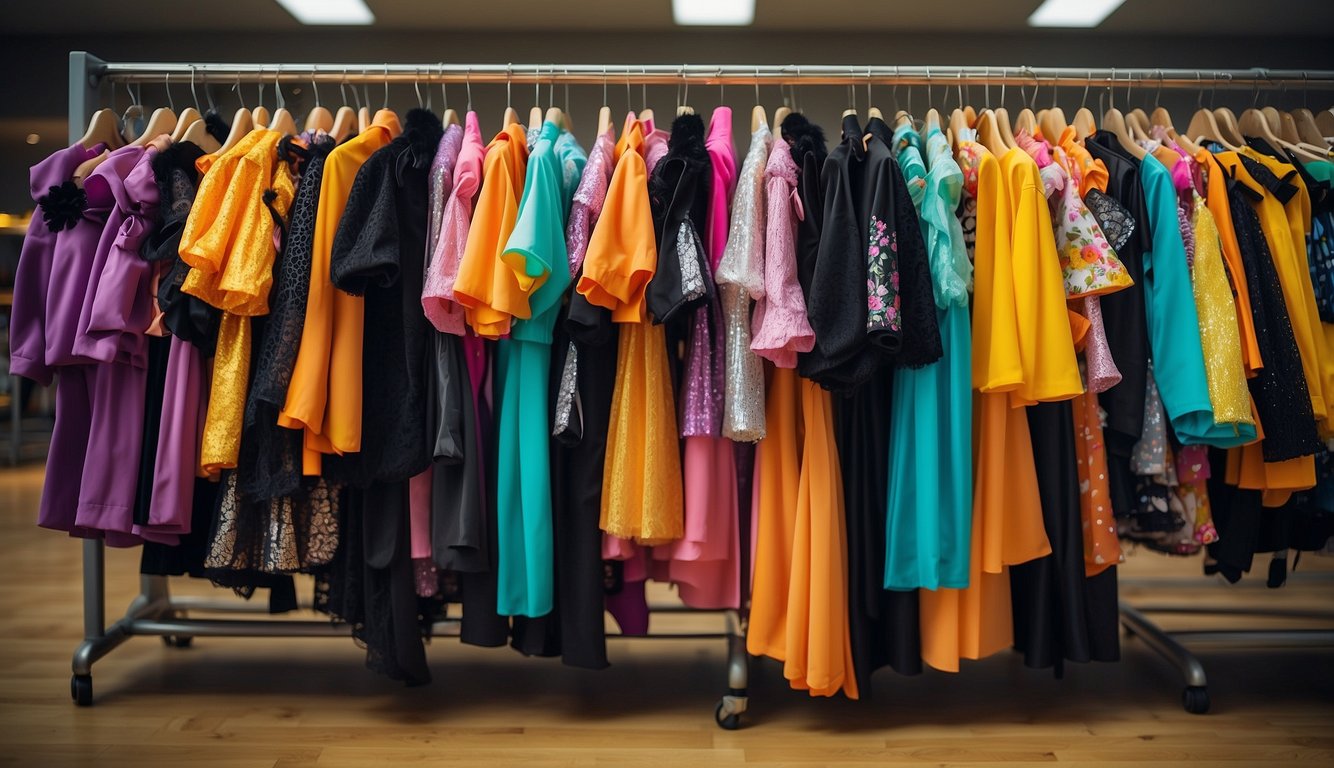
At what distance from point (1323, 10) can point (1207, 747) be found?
17.0 ft

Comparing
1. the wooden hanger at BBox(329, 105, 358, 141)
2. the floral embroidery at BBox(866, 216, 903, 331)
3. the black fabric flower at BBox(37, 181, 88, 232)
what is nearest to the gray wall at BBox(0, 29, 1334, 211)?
the wooden hanger at BBox(329, 105, 358, 141)

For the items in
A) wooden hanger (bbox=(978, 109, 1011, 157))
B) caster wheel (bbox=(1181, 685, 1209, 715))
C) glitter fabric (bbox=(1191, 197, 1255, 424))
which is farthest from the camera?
caster wheel (bbox=(1181, 685, 1209, 715))

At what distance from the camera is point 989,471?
5.66 ft

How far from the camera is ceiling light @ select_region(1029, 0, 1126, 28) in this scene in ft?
16.5

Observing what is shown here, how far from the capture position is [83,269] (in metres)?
1.77

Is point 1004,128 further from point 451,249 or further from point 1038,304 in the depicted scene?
point 451,249

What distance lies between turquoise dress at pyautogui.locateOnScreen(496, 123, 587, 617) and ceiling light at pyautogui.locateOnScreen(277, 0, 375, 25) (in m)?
4.11

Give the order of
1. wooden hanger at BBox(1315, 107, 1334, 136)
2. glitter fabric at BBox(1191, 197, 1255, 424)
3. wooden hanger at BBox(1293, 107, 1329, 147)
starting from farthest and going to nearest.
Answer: wooden hanger at BBox(1315, 107, 1334, 136), wooden hanger at BBox(1293, 107, 1329, 147), glitter fabric at BBox(1191, 197, 1255, 424)

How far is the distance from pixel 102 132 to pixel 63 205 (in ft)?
0.93

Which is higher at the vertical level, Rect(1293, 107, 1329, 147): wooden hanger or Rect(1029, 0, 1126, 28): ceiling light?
Rect(1029, 0, 1126, 28): ceiling light

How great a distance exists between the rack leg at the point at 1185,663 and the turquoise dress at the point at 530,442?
1458mm

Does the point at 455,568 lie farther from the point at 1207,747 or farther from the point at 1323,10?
the point at 1323,10

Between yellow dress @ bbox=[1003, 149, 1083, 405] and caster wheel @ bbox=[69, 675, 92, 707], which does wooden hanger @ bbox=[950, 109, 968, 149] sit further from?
caster wheel @ bbox=[69, 675, 92, 707]

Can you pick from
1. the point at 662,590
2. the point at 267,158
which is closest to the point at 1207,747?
the point at 662,590
